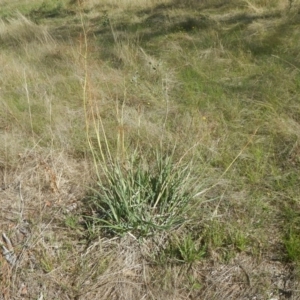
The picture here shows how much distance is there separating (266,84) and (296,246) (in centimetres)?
190

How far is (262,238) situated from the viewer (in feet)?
6.64

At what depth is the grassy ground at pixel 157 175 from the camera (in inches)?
76.5

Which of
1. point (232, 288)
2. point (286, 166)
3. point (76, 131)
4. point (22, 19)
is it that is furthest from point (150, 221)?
point (22, 19)

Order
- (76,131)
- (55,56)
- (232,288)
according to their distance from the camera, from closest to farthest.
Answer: (232,288) < (76,131) < (55,56)

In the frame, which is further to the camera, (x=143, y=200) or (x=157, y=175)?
(x=157, y=175)

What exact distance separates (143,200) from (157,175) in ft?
0.77

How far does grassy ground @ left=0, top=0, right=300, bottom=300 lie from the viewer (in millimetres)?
1943

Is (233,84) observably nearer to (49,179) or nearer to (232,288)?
(49,179)

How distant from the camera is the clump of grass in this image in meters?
2.07

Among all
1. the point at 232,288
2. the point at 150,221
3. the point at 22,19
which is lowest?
the point at 232,288

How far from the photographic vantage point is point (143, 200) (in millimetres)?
2143

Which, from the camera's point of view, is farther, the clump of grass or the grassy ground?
the clump of grass

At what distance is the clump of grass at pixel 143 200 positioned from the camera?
207 centimetres

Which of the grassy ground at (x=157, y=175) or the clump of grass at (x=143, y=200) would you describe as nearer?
the grassy ground at (x=157, y=175)
